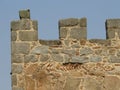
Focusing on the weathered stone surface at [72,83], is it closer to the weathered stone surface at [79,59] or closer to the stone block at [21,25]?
the weathered stone surface at [79,59]

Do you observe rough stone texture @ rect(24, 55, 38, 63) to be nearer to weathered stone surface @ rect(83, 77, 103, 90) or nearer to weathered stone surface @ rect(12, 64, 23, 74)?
weathered stone surface @ rect(12, 64, 23, 74)

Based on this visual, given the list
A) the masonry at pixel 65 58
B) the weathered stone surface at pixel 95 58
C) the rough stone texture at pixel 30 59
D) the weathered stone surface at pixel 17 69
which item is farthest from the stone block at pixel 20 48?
A: the weathered stone surface at pixel 95 58

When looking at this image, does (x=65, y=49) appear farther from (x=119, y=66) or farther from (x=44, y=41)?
(x=119, y=66)

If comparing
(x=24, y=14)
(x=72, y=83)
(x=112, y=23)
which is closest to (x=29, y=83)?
(x=72, y=83)

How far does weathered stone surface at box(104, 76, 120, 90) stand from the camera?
10672 millimetres

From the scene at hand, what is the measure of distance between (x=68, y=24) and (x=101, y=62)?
1.14 meters

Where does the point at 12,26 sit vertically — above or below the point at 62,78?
above

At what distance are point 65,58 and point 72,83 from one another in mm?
585

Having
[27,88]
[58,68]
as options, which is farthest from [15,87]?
[58,68]

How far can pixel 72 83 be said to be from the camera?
35.1 feet

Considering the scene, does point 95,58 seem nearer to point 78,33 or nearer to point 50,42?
point 78,33

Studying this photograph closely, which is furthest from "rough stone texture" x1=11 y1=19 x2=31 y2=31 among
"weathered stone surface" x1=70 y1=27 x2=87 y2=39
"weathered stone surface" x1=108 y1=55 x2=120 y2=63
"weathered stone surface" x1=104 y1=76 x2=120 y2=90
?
"weathered stone surface" x1=104 y1=76 x2=120 y2=90

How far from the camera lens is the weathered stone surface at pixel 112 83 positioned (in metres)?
10.7

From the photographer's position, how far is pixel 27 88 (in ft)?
34.9
